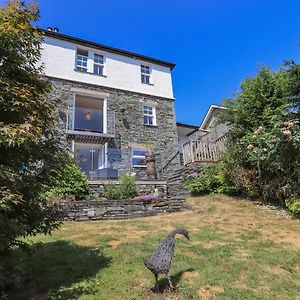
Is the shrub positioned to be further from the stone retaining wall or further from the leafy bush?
the stone retaining wall

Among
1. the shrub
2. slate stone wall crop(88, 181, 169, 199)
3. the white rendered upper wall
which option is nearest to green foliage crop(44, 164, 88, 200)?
slate stone wall crop(88, 181, 169, 199)

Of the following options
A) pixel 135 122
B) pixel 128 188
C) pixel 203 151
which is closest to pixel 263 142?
pixel 203 151

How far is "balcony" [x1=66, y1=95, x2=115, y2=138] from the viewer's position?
51.9ft

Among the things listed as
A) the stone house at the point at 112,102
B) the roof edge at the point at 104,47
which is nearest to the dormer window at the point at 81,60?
the stone house at the point at 112,102

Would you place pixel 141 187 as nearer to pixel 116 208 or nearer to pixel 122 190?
pixel 122 190

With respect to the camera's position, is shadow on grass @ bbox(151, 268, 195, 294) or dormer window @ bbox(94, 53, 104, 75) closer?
shadow on grass @ bbox(151, 268, 195, 294)

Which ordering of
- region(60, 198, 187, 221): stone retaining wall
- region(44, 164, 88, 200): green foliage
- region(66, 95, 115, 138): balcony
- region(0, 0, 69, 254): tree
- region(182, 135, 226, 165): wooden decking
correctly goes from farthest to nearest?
region(66, 95, 115, 138): balcony
region(182, 135, 226, 165): wooden decking
region(44, 164, 88, 200): green foliage
region(60, 198, 187, 221): stone retaining wall
region(0, 0, 69, 254): tree

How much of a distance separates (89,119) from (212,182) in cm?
1000

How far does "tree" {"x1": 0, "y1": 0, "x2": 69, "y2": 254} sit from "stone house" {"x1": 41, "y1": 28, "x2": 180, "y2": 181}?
9.47 meters

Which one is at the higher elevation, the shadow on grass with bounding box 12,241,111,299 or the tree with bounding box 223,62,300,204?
the tree with bounding box 223,62,300,204

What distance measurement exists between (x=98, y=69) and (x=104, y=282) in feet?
51.3

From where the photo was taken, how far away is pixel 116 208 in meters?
9.91

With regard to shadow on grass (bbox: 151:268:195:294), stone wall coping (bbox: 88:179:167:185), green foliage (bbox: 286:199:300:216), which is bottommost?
shadow on grass (bbox: 151:268:195:294)

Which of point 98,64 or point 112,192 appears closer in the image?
point 112,192
